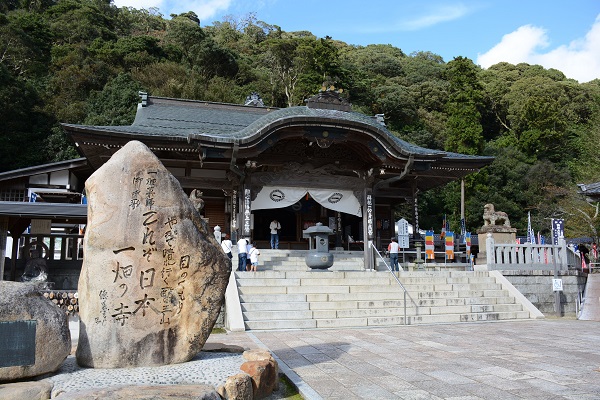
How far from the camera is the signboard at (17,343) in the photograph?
3.95 meters

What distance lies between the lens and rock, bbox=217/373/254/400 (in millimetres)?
4176

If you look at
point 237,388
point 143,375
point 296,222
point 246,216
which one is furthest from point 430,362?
point 296,222

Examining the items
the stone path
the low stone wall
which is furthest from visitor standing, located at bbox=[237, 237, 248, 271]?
the low stone wall

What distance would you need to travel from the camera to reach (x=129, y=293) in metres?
4.73

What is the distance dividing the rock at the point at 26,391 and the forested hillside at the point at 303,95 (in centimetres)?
2640

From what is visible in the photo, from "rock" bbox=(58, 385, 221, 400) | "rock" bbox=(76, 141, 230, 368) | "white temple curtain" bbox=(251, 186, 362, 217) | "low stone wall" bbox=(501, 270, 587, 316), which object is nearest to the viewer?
"rock" bbox=(58, 385, 221, 400)

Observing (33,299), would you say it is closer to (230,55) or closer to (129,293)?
(129,293)

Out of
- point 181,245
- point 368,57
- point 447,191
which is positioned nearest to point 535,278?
point 181,245

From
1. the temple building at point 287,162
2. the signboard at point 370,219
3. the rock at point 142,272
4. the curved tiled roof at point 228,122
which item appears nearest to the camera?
the rock at point 142,272

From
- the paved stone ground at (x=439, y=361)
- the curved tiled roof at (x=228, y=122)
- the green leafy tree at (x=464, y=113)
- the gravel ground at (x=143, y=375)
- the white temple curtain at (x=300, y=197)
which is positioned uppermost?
the green leafy tree at (x=464, y=113)

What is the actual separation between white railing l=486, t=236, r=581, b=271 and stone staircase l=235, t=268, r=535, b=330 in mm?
756

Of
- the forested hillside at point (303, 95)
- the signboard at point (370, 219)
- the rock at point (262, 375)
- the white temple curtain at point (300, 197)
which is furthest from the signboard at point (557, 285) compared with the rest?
the forested hillside at point (303, 95)

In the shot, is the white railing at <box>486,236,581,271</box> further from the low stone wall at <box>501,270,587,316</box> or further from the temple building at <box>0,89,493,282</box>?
the temple building at <box>0,89,493,282</box>

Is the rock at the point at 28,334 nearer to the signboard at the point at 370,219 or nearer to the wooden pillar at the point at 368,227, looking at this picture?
the wooden pillar at the point at 368,227
